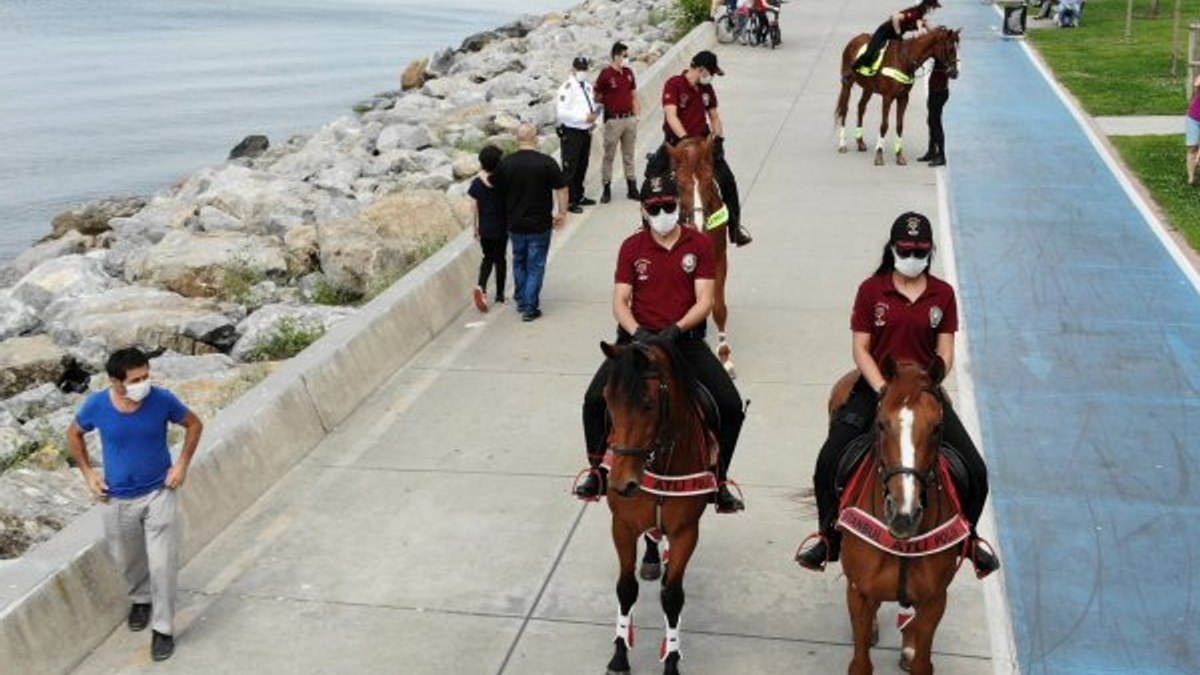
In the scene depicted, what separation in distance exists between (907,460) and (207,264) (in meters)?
13.0

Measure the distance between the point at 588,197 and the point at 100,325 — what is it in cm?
723

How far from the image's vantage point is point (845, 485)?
7691 mm

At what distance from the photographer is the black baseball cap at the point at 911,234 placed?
768 centimetres

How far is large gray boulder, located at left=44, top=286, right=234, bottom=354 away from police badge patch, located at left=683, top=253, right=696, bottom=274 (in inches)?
311

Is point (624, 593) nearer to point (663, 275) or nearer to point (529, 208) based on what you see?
point (663, 275)

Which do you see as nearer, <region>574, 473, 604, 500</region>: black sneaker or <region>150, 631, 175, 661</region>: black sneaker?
<region>574, 473, 604, 500</region>: black sneaker

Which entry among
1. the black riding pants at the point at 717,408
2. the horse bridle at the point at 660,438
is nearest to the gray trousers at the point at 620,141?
the black riding pants at the point at 717,408

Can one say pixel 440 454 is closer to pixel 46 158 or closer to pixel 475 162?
pixel 475 162

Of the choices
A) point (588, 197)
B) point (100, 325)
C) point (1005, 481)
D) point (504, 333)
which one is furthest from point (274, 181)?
point (1005, 481)

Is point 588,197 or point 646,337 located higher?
point 646,337

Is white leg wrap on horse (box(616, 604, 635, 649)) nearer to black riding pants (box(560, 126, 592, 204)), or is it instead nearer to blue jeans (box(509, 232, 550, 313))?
blue jeans (box(509, 232, 550, 313))

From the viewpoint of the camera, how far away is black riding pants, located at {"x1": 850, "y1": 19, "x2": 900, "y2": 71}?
21.2 meters

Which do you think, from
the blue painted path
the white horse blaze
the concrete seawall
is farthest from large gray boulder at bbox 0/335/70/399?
the white horse blaze

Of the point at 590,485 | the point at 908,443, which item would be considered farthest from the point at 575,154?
the point at 908,443
